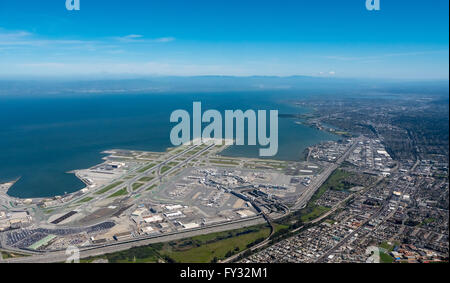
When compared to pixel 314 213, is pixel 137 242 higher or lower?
lower

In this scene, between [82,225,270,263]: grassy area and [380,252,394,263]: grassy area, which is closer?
[380,252,394,263]: grassy area

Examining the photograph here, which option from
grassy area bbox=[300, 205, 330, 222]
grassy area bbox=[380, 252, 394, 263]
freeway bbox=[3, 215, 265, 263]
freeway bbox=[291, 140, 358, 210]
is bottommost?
grassy area bbox=[380, 252, 394, 263]

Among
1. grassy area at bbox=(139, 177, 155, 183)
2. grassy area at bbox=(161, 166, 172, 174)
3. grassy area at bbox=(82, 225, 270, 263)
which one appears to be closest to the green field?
grassy area at bbox=(82, 225, 270, 263)

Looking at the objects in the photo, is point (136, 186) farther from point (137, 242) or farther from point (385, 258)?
point (385, 258)

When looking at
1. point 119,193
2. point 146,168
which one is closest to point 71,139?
point 146,168

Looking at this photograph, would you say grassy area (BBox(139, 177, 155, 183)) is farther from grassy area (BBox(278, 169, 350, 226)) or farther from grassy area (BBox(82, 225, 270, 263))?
grassy area (BBox(278, 169, 350, 226))

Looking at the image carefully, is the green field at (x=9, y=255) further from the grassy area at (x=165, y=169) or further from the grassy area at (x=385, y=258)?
the grassy area at (x=385, y=258)

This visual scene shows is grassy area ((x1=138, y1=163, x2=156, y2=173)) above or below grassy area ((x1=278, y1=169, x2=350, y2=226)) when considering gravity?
above
